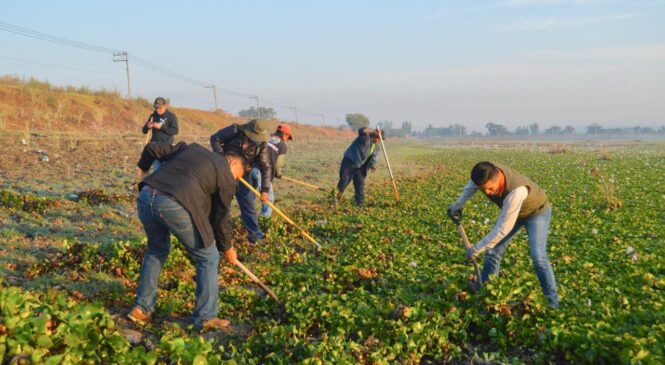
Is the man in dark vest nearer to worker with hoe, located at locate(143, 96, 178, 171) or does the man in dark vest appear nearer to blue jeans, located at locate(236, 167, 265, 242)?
blue jeans, located at locate(236, 167, 265, 242)

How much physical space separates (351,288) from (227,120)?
206 ft

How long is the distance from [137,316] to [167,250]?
0.69 meters

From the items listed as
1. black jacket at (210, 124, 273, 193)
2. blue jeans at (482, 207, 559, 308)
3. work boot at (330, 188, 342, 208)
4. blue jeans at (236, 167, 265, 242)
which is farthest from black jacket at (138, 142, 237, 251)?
work boot at (330, 188, 342, 208)

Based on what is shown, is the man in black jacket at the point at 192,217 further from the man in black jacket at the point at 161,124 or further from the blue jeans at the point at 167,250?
the man in black jacket at the point at 161,124

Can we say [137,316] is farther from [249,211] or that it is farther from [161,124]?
[161,124]

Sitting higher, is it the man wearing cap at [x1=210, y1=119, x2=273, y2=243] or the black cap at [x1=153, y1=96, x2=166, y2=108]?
the black cap at [x1=153, y1=96, x2=166, y2=108]

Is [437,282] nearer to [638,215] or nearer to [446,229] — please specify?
[446,229]

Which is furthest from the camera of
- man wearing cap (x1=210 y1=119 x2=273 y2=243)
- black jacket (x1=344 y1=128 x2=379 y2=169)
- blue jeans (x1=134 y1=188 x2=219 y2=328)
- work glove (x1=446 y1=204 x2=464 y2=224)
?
black jacket (x1=344 y1=128 x2=379 y2=169)

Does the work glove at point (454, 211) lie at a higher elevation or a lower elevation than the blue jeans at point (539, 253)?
higher

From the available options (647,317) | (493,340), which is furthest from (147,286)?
(647,317)

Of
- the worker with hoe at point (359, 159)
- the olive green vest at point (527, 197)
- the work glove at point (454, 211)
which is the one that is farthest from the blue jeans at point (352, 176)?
the olive green vest at point (527, 197)

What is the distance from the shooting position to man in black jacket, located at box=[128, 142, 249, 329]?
4594 millimetres

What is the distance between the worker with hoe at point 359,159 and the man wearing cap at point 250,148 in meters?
3.89

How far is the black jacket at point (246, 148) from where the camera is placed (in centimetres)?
803
